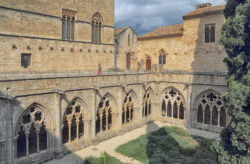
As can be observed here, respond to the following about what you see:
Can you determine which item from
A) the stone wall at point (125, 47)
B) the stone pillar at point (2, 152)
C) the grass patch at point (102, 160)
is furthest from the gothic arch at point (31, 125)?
the stone wall at point (125, 47)

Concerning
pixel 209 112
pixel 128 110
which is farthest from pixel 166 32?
pixel 128 110

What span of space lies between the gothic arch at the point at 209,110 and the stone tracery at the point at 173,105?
56.5 inches

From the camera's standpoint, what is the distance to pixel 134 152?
1293 cm

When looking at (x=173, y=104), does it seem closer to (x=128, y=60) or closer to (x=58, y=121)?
(x=128, y=60)

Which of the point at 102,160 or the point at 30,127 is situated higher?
the point at 30,127

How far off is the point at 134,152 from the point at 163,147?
6.57ft

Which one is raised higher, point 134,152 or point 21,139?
point 21,139

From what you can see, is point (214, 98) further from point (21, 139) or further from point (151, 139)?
point (21, 139)

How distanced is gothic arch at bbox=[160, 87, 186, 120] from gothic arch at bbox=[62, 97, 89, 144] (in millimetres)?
8982

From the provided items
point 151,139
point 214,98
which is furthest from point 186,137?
point 214,98

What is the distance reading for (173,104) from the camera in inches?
778

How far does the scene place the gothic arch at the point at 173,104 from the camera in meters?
19.3

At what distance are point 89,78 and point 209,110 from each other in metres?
10.8

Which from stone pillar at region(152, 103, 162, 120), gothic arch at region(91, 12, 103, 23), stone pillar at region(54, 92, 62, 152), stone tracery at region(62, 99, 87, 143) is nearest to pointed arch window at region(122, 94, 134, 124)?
stone pillar at region(152, 103, 162, 120)
